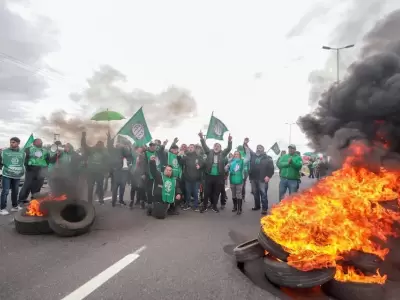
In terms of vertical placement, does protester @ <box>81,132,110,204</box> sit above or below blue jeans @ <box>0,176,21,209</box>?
above

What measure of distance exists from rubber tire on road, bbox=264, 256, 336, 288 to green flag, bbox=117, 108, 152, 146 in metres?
7.99

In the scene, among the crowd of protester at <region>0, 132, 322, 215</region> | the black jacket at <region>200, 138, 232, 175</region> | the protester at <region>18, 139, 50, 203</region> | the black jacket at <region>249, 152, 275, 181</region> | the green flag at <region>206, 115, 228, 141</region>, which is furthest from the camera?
the green flag at <region>206, 115, 228, 141</region>

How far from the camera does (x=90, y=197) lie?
880 centimetres

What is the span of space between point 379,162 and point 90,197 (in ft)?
25.1

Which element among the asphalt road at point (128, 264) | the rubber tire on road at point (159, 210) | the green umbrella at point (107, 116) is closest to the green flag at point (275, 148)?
the green umbrella at point (107, 116)

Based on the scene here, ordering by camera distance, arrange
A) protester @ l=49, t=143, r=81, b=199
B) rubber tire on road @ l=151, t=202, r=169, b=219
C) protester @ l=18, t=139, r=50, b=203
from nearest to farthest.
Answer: protester @ l=49, t=143, r=81, b=199
rubber tire on road @ l=151, t=202, r=169, b=219
protester @ l=18, t=139, r=50, b=203

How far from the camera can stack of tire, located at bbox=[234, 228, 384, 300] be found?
10.5 feet

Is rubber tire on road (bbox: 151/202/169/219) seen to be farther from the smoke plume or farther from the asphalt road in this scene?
the smoke plume

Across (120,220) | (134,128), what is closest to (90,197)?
(120,220)

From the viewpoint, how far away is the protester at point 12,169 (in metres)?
7.64

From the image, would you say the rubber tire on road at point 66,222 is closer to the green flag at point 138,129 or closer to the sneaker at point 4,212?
the sneaker at point 4,212

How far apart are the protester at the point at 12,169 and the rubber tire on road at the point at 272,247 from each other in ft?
22.8

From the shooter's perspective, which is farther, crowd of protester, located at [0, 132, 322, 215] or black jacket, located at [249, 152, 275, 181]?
black jacket, located at [249, 152, 275, 181]

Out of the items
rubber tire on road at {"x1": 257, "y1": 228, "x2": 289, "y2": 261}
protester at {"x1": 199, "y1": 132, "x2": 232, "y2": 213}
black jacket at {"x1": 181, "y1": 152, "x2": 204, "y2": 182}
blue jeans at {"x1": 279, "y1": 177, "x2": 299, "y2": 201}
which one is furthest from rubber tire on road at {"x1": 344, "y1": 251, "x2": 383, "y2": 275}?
black jacket at {"x1": 181, "y1": 152, "x2": 204, "y2": 182}
